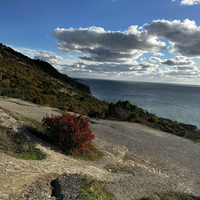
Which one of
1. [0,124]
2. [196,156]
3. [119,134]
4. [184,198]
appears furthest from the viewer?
[119,134]

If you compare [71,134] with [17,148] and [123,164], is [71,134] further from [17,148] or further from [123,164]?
[123,164]

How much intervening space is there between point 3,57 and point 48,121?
39.7 metres

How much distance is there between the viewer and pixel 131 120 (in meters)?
18.1

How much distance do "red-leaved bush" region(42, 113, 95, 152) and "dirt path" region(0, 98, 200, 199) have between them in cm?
68

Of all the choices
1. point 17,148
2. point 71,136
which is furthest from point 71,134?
point 17,148

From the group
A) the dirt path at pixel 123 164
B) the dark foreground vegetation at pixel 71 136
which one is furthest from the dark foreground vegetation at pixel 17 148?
the dark foreground vegetation at pixel 71 136

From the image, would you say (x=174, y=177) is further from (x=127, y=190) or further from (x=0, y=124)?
(x=0, y=124)

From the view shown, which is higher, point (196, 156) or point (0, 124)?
point (0, 124)

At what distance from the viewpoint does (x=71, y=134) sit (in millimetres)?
7617

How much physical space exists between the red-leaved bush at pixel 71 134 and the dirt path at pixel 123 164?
2.23 feet

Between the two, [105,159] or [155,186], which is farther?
[105,159]

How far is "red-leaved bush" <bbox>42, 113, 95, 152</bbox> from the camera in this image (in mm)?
7684

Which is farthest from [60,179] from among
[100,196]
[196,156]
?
[196,156]

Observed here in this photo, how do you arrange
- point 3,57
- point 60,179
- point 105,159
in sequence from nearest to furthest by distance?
1. point 60,179
2. point 105,159
3. point 3,57
